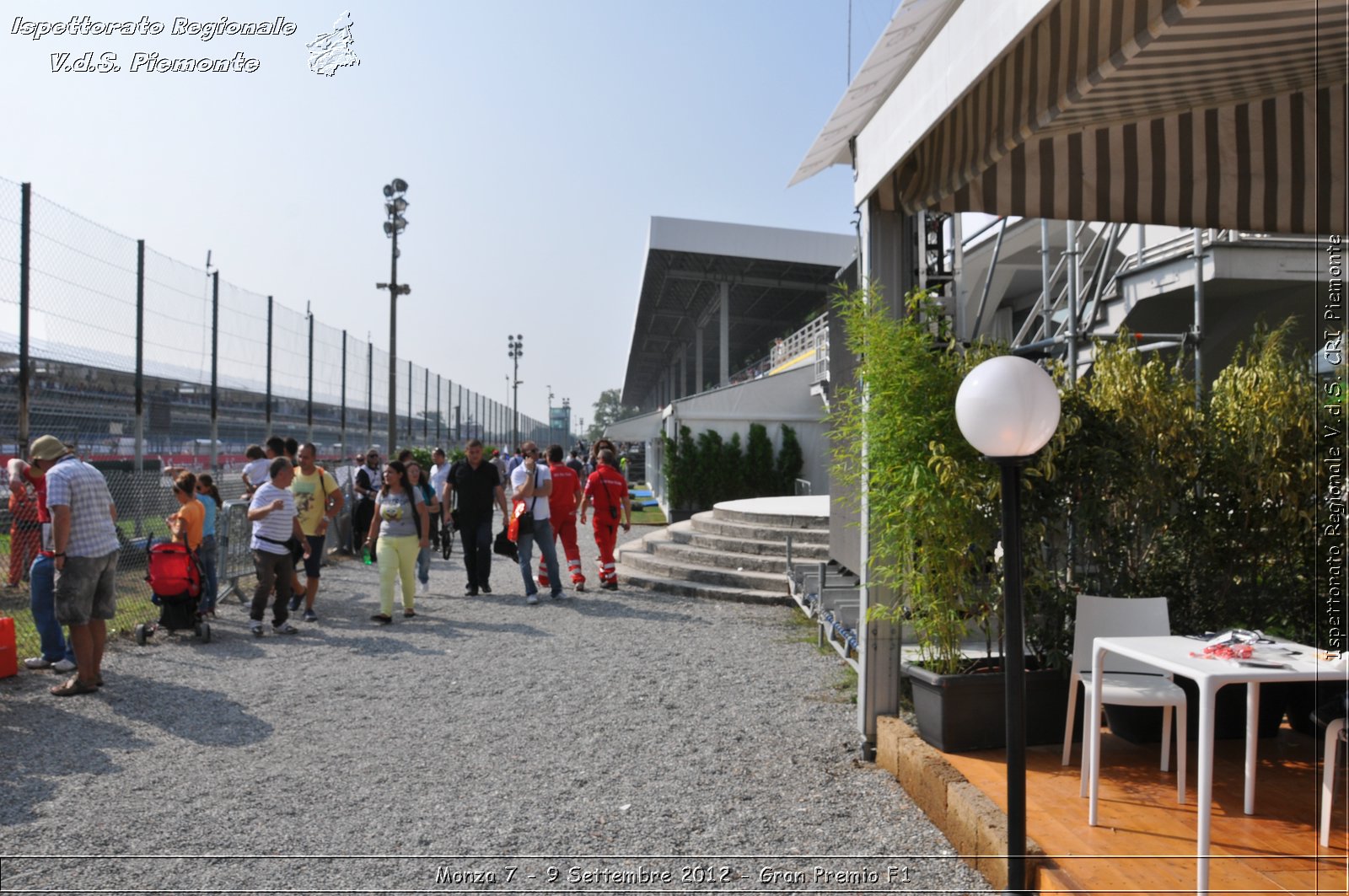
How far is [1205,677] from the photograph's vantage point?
114 inches

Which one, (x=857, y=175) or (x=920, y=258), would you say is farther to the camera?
(x=920, y=258)

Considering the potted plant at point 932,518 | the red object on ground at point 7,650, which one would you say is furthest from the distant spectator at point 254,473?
the potted plant at point 932,518

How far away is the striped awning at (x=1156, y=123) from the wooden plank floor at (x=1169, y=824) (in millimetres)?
2322

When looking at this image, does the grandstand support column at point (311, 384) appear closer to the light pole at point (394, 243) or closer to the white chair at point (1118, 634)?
the light pole at point (394, 243)

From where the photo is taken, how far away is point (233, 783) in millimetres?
4484

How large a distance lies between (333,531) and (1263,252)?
12795mm

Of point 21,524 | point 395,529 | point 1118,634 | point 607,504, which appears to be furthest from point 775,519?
point 21,524

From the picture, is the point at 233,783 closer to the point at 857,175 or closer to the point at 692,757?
the point at 692,757

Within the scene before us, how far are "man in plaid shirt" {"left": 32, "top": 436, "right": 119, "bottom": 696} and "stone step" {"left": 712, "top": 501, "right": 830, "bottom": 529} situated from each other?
724 centimetres

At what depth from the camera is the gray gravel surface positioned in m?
3.57

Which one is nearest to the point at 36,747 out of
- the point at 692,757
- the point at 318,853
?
the point at 318,853

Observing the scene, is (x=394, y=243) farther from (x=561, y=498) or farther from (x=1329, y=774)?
(x=1329, y=774)

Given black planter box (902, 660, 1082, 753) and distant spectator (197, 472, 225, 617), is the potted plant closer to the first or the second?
black planter box (902, 660, 1082, 753)

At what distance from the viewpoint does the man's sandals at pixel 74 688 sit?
607 cm
